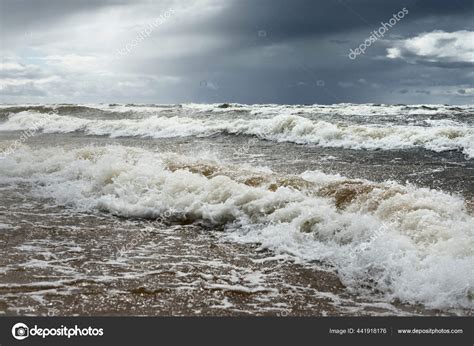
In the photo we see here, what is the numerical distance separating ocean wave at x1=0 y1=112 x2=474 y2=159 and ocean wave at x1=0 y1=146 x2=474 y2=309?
9.19 meters

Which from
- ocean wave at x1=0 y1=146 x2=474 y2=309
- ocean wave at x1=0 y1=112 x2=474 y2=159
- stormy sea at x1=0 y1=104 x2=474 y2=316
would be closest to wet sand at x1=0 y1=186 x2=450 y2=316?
stormy sea at x1=0 y1=104 x2=474 y2=316

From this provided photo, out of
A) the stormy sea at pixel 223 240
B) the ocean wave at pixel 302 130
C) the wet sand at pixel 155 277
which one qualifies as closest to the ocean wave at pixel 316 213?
the stormy sea at pixel 223 240

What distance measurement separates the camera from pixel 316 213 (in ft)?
21.7

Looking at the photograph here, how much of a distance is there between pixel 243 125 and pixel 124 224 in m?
18.0

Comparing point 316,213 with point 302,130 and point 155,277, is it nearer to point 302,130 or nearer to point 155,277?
point 155,277

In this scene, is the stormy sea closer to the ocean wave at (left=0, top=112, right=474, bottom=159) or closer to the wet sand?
the wet sand

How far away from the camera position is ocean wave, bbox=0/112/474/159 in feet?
57.8

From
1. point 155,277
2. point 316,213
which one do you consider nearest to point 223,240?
point 316,213

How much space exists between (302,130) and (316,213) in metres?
15.2

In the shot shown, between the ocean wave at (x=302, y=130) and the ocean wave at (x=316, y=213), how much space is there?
362 inches

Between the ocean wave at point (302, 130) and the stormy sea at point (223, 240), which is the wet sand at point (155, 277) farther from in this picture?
the ocean wave at point (302, 130)
